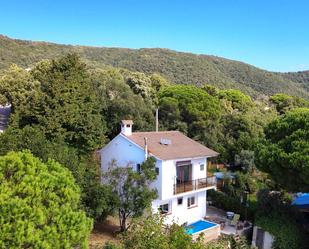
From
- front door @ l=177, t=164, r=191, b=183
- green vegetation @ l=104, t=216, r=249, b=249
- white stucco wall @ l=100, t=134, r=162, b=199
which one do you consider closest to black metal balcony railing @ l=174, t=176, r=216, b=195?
front door @ l=177, t=164, r=191, b=183

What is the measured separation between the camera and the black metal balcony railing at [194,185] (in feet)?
84.8

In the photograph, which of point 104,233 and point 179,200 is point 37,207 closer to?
point 104,233

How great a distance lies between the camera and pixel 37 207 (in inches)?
492

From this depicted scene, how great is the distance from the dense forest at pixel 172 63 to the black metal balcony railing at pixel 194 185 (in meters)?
55.0

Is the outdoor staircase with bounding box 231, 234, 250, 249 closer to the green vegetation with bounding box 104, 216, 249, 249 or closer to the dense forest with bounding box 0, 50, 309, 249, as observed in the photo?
the dense forest with bounding box 0, 50, 309, 249

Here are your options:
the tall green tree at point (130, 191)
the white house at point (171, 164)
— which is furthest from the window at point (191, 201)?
the tall green tree at point (130, 191)

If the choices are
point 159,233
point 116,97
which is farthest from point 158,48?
point 159,233

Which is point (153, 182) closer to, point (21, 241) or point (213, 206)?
point (213, 206)

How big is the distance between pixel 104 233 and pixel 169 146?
740cm

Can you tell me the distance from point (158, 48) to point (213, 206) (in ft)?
297

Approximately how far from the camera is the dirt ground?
2116cm

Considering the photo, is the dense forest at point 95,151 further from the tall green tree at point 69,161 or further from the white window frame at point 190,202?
the white window frame at point 190,202

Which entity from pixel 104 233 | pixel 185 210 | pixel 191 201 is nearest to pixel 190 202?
pixel 191 201

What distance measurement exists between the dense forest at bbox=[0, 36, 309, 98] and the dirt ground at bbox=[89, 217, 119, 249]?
180ft
